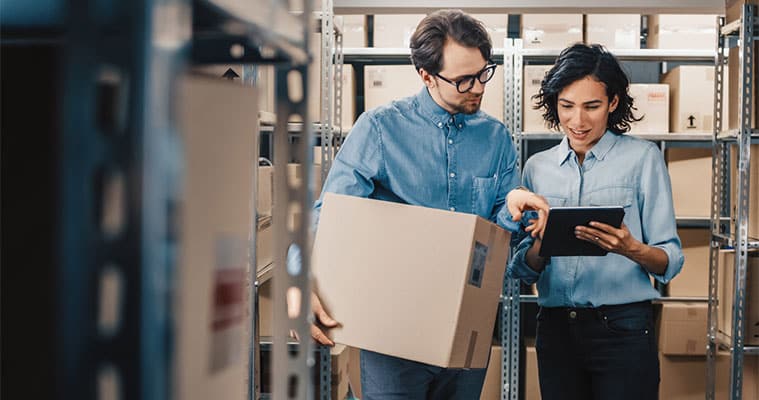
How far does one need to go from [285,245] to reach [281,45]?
0.20 metres

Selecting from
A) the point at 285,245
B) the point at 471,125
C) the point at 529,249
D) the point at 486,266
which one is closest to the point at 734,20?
the point at 529,249

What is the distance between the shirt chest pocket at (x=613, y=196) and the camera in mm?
2254

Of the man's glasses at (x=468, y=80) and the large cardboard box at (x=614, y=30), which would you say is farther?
the large cardboard box at (x=614, y=30)

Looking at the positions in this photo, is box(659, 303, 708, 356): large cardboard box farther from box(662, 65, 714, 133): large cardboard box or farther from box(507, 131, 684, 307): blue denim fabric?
box(507, 131, 684, 307): blue denim fabric

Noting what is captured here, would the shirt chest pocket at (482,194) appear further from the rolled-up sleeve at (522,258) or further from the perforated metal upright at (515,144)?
the perforated metal upright at (515,144)

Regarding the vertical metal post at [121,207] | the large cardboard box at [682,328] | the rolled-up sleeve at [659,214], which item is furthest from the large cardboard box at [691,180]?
the vertical metal post at [121,207]

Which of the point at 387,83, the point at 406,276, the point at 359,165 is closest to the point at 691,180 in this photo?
the point at 387,83

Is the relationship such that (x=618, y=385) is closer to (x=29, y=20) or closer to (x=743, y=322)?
(x=743, y=322)

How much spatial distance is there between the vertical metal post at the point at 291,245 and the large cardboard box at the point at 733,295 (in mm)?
2642

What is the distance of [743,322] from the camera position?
3.02 metres

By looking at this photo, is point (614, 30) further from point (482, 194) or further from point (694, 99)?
point (482, 194)

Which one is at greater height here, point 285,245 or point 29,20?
point 29,20

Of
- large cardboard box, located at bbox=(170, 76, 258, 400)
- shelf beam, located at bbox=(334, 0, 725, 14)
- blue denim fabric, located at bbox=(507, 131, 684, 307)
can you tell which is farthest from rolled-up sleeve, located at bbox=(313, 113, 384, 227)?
shelf beam, located at bbox=(334, 0, 725, 14)

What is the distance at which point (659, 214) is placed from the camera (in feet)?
7.24
